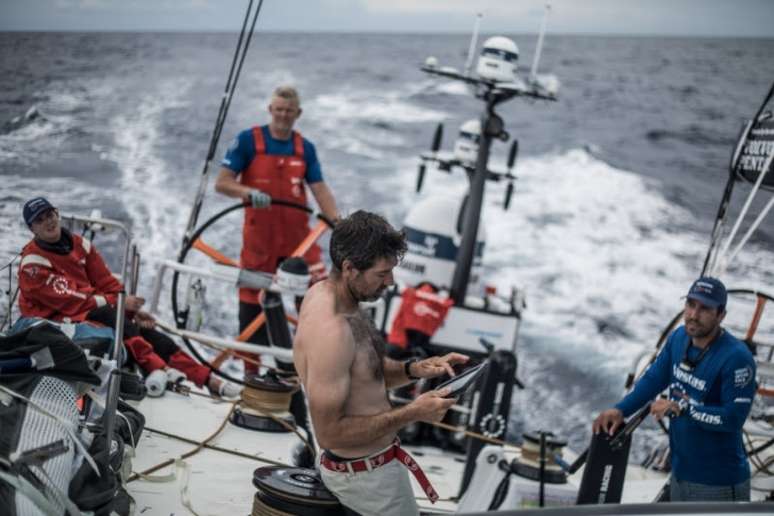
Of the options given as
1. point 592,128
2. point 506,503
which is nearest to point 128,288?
point 506,503

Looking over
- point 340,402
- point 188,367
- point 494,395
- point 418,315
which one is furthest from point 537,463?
point 418,315

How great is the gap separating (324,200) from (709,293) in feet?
7.54

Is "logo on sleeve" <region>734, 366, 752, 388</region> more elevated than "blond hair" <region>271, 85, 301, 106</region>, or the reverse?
"blond hair" <region>271, 85, 301, 106</region>

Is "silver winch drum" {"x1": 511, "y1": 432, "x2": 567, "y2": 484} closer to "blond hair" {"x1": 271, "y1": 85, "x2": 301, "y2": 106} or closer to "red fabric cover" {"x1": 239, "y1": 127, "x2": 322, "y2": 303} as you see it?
"red fabric cover" {"x1": 239, "y1": 127, "x2": 322, "y2": 303}

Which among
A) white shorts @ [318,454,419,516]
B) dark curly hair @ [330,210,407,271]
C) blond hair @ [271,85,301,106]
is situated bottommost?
white shorts @ [318,454,419,516]

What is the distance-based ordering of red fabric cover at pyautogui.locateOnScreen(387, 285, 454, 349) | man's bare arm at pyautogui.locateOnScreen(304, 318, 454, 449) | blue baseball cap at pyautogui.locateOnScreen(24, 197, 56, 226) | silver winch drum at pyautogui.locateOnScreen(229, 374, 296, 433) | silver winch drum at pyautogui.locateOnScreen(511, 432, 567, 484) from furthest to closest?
red fabric cover at pyautogui.locateOnScreen(387, 285, 454, 349) → silver winch drum at pyautogui.locateOnScreen(229, 374, 296, 433) → silver winch drum at pyautogui.locateOnScreen(511, 432, 567, 484) → blue baseball cap at pyautogui.locateOnScreen(24, 197, 56, 226) → man's bare arm at pyautogui.locateOnScreen(304, 318, 454, 449)

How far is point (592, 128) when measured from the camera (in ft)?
67.0

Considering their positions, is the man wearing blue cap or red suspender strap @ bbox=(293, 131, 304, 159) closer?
the man wearing blue cap

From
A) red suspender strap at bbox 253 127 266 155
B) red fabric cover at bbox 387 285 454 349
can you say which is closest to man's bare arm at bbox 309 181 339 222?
red suspender strap at bbox 253 127 266 155

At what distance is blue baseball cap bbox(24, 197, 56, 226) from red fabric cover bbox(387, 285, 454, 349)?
3.20 meters

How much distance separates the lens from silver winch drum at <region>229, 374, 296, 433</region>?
424 centimetres

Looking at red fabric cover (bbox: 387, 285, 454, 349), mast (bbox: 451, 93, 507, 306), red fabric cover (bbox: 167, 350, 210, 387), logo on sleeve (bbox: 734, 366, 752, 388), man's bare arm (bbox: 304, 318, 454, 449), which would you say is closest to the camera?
man's bare arm (bbox: 304, 318, 454, 449)

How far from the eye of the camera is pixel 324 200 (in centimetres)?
507

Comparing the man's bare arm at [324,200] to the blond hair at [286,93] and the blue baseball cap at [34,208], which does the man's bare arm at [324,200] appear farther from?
the blue baseball cap at [34,208]
